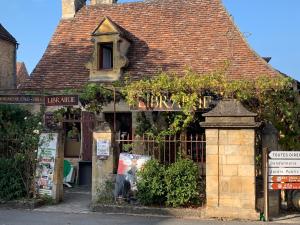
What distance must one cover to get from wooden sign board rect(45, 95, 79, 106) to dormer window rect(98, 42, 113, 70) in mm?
5250

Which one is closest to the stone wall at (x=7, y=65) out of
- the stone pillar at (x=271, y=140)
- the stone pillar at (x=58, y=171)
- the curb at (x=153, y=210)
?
the stone pillar at (x=58, y=171)

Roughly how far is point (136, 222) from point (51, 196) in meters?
3.19

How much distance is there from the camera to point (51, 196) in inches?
468

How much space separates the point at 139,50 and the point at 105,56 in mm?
1298

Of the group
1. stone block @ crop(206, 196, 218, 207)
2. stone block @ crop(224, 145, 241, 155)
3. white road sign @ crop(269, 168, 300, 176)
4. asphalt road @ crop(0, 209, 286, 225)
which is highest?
stone block @ crop(224, 145, 241, 155)

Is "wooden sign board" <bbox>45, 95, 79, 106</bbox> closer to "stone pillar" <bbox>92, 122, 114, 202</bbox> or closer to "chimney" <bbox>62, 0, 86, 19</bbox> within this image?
"stone pillar" <bbox>92, 122, 114, 202</bbox>

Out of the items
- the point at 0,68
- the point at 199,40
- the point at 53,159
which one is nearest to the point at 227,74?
Answer: the point at 199,40

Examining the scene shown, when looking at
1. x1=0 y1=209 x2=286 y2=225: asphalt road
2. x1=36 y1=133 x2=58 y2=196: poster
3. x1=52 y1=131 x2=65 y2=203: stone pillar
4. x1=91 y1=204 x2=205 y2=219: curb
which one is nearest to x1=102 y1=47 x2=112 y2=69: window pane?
x1=52 y1=131 x2=65 y2=203: stone pillar

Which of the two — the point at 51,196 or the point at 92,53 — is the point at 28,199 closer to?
the point at 51,196

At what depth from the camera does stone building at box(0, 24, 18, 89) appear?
854 inches

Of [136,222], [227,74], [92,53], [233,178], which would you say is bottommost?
[136,222]

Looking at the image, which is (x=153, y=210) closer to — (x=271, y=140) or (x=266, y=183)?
(x=266, y=183)

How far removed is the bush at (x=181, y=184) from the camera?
10305 mm

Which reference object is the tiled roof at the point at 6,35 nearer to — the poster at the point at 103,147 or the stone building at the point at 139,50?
the stone building at the point at 139,50
